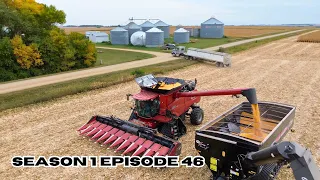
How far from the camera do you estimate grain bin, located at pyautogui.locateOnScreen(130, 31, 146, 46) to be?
5316 centimetres

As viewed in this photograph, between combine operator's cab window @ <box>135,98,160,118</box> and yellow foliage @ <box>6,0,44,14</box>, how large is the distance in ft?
78.6

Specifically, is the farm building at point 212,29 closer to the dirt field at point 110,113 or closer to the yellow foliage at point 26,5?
the dirt field at point 110,113

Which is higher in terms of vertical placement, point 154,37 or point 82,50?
point 154,37

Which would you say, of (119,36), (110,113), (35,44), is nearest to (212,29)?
(119,36)

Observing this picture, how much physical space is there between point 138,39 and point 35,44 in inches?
1110

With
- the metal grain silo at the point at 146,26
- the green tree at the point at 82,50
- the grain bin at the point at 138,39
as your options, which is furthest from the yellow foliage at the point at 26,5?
the metal grain silo at the point at 146,26

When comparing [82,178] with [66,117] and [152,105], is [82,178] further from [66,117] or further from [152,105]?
[66,117]

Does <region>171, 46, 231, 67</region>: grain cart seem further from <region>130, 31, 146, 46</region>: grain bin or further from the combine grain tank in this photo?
the combine grain tank

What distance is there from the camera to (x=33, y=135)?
11984 mm

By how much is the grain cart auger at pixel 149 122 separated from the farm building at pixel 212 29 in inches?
2618

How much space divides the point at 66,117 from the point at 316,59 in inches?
1152

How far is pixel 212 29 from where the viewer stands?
246ft

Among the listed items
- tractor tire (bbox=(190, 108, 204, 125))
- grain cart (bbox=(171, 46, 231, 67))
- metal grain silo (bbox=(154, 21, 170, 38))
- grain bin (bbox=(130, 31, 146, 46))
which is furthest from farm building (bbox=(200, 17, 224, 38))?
tractor tire (bbox=(190, 108, 204, 125))

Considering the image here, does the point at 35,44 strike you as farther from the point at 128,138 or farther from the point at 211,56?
the point at 128,138
